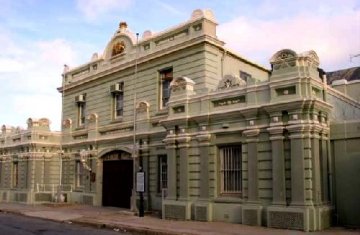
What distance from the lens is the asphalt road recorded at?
15.0 m

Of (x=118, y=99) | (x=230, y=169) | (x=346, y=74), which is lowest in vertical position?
(x=230, y=169)

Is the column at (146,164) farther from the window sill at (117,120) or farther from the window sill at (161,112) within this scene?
the window sill at (117,120)

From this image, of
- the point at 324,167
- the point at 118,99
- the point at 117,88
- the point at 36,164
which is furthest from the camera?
the point at 36,164

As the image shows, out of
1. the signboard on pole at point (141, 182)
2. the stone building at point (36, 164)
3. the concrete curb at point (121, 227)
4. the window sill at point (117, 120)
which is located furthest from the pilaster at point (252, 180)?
the stone building at point (36, 164)

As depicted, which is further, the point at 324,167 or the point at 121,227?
the point at 121,227

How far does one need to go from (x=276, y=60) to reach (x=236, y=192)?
4.80 metres

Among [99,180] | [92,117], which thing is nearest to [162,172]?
[99,180]

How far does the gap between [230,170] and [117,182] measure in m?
8.94

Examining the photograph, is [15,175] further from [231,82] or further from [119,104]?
[231,82]

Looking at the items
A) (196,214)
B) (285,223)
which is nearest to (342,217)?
(285,223)

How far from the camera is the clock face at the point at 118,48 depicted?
965 inches

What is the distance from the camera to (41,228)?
16406 mm

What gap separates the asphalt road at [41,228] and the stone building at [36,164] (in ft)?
29.3

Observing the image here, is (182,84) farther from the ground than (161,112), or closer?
farther from the ground
